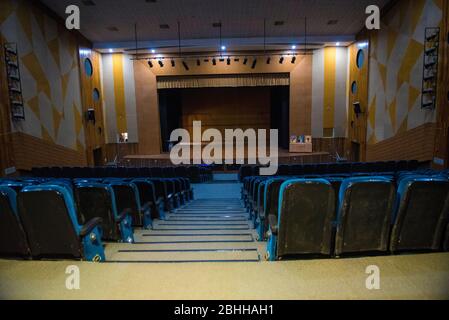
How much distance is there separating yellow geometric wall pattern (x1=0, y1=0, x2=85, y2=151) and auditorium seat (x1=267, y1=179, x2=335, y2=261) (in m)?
8.66

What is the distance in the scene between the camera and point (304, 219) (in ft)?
7.64

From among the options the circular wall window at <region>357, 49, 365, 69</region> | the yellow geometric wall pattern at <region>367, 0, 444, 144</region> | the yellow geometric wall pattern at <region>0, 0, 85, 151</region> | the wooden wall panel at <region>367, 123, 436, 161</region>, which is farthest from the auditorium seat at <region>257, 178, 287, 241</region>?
the circular wall window at <region>357, 49, 365, 69</region>

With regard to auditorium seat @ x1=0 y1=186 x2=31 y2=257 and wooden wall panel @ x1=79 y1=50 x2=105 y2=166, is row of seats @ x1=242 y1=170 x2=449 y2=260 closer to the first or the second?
auditorium seat @ x1=0 y1=186 x2=31 y2=257

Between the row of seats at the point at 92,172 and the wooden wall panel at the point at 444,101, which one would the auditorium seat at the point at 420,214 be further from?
the row of seats at the point at 92,172

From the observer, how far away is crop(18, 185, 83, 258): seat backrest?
91.2 inches

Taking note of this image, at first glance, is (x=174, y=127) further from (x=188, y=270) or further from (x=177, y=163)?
(x=188, y=270)

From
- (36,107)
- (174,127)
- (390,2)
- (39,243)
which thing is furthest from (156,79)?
(39,243)

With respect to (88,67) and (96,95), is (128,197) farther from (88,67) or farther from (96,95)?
(96,95)

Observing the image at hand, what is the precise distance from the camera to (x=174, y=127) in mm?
18641

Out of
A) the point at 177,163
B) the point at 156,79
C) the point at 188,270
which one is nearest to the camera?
the point at 188,270

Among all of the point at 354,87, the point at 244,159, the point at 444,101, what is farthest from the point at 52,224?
the point at 354,87

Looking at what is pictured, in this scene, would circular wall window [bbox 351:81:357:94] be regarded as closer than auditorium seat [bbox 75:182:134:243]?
No

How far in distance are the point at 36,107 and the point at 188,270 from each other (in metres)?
9.46

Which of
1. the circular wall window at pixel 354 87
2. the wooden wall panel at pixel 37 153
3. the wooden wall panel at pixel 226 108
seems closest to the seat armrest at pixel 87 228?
the wooden wall panel at pixel 37 153
